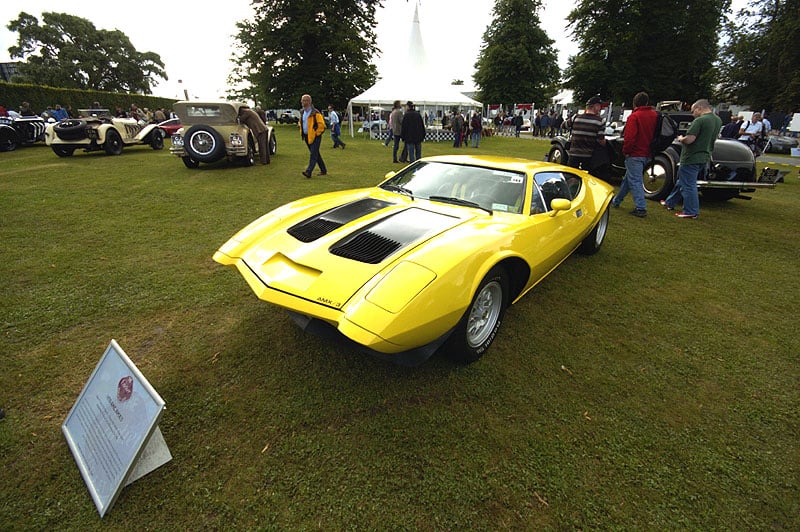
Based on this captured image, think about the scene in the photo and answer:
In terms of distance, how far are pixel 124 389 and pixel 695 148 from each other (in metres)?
7.00

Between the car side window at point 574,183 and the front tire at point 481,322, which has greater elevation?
the car side window at point 574,183

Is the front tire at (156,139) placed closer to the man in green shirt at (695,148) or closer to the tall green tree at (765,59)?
the man in green shirt at (695,148)

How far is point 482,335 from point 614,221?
14.6 feet

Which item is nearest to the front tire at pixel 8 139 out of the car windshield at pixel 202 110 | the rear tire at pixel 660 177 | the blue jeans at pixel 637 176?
the car windshield at pixel 202 110

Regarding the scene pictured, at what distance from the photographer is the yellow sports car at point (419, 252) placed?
1754 millimetres

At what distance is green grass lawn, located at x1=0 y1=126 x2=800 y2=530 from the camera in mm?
1521

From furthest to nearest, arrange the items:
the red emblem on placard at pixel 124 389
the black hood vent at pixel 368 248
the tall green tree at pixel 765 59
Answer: the tall green tree at pixel 765 59, the black hood vent at pixel 368 248, the red emblem on placard at pixel 124 389

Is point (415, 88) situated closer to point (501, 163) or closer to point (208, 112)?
point (208, 112)

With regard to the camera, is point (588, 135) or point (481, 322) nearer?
point (481, 322)

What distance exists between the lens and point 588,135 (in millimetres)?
5934

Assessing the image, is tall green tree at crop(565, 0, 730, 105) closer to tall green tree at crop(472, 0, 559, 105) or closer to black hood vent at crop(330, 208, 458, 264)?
tall green tree at crop(472, 0, 559, 105)

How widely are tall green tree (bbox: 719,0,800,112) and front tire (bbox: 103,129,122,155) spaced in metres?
33.4

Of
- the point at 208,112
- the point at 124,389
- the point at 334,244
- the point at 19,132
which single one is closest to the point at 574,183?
the point at 334,244

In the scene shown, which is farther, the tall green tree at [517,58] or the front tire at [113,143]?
the tall green tree at [517,58]
